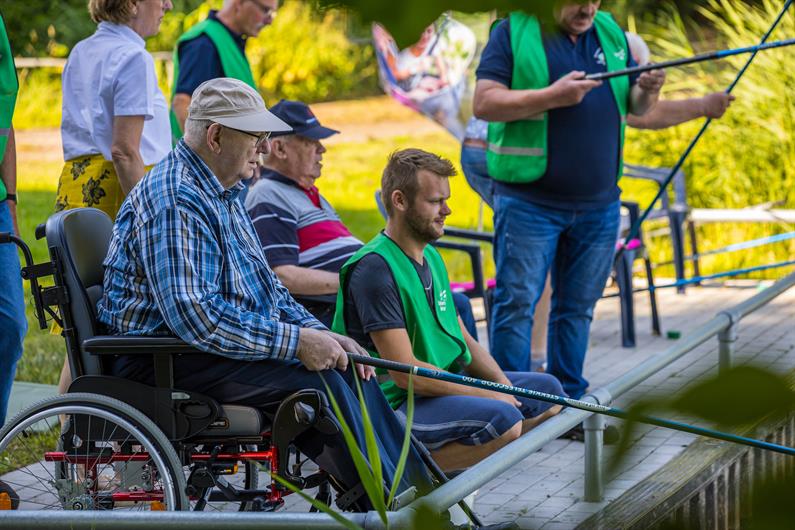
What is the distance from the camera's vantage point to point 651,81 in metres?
4.80

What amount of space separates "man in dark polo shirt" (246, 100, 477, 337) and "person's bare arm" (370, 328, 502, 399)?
804 mm

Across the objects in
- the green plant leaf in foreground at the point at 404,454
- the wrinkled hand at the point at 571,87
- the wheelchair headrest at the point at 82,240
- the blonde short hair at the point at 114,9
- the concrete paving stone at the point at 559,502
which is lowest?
the concrete paving stone at the point at 559,502

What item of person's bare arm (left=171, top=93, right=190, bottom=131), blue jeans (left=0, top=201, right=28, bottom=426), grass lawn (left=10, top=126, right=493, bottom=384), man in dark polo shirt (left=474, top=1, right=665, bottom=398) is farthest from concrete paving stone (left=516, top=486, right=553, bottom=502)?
grass lawn (left=10, top=126, right=493, bottom=384)

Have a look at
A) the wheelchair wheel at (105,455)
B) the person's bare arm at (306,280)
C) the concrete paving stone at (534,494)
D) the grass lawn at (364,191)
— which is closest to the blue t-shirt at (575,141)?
the person's bare arm at (306,280)

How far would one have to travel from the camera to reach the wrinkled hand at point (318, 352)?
3.22 meters

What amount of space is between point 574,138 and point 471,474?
240 cm

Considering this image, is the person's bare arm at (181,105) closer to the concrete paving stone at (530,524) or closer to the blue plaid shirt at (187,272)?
the blue plaid shirt at (187,272)

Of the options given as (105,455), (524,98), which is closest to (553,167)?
(524,98)

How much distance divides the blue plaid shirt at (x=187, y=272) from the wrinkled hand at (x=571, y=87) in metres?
1.69

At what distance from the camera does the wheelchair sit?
315 cm

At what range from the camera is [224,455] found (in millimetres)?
3268

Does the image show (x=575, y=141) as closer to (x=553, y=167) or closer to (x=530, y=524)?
(x=553, y=167)

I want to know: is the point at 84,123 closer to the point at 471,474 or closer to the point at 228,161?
the point at 228,161

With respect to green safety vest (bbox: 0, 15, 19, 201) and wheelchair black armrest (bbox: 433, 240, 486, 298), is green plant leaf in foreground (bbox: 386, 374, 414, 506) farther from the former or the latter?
wheelchair black armrest (bbox: 433, 240, 486, 298)
